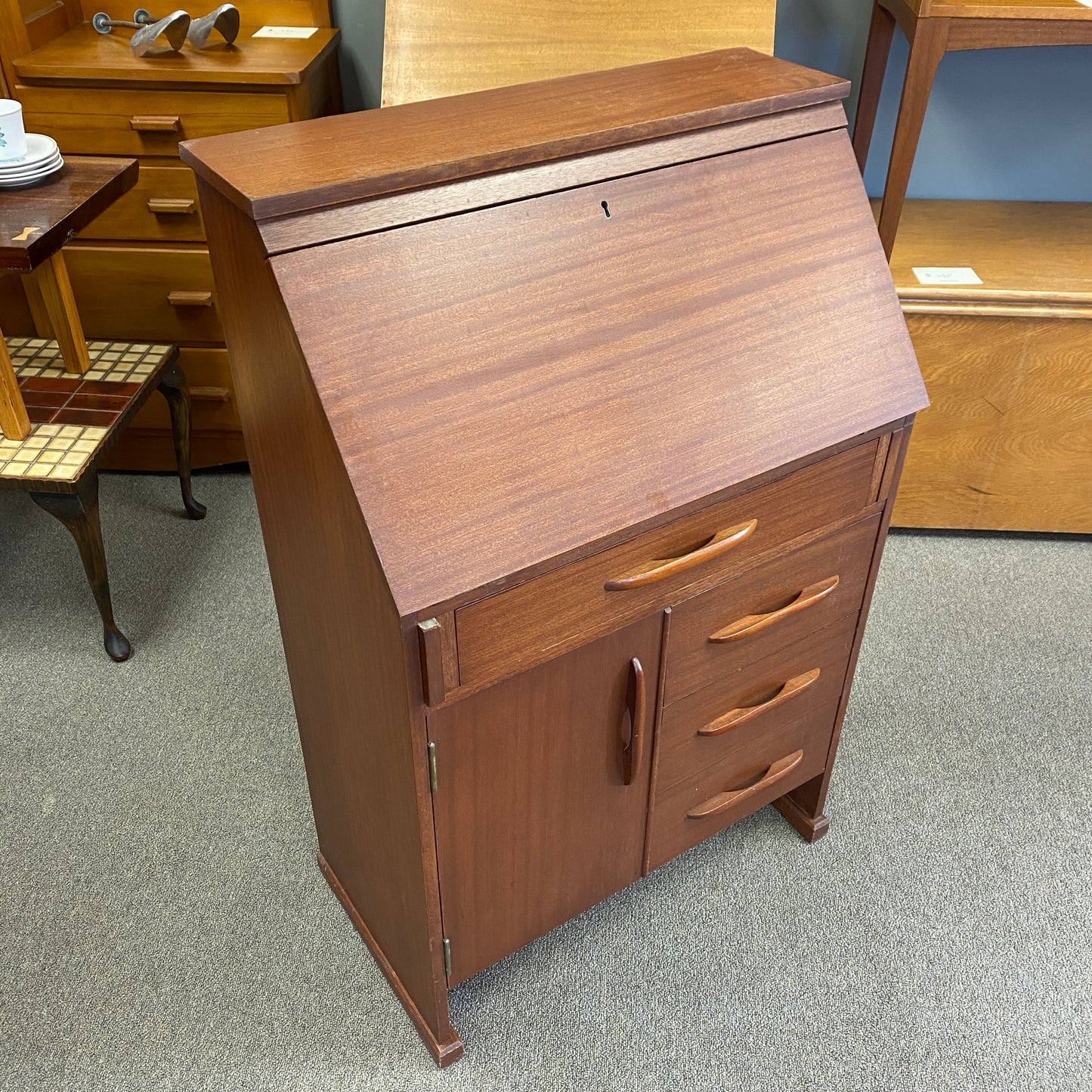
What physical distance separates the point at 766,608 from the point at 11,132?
1642 mm

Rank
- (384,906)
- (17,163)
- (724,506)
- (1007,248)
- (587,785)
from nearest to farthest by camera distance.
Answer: (724,506) < (587,785) < (384,906) < (17,163) < (1007,248)

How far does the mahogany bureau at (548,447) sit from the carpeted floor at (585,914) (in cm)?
17

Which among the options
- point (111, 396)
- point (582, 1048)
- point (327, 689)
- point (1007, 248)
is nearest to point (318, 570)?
point (327, 689)

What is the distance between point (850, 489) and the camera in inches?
51.3

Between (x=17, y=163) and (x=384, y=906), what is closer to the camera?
(x=384, y=906)

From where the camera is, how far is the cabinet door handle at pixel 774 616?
1.30 metres

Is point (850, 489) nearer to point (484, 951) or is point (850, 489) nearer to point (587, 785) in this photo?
point (587, 785)

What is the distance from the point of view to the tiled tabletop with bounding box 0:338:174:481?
6.24 ft

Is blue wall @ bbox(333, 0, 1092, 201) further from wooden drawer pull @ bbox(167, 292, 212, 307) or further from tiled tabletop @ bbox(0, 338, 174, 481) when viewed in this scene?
tiled tabletop @ bbox(0, 338, 174, 481)

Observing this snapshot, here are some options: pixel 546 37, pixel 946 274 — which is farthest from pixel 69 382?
pixel 946 274

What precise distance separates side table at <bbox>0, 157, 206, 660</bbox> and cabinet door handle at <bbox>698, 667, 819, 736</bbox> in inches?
48.5

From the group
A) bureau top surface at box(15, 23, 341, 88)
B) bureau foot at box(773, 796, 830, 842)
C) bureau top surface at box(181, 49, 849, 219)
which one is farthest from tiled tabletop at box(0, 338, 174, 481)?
bureau foot at box(773, 796, 830, 842)

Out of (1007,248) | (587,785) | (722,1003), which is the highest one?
(1007,248)

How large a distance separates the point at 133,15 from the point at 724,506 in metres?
2.03
